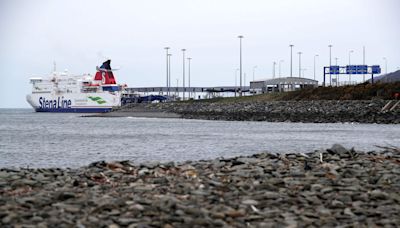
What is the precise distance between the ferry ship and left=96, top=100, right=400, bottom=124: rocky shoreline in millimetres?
29170

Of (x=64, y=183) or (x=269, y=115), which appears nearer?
(x=64, y=183)

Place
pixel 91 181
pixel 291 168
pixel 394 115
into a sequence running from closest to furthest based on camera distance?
1. pixel 91 181
2. pixel 291 168
3. pixel 394 115

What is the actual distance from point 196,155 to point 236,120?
139 feet

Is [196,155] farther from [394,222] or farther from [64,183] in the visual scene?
[394,222]

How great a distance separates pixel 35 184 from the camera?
36.8ft

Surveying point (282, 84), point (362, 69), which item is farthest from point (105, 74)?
point (362, 69)

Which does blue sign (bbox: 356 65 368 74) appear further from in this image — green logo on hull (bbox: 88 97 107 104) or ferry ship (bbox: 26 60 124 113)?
green logo on hull (bbox: 88 97 107 104)

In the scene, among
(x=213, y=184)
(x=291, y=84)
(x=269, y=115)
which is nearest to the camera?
(x=213, y=184)

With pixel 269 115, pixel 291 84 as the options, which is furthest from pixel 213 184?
pixel 291 84

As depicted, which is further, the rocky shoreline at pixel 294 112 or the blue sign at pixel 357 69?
the blue sign at pixel 357 69

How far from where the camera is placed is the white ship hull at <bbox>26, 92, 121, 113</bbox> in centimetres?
11344

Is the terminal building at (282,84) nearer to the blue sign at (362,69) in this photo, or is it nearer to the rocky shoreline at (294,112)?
the blue sign at (362,69)

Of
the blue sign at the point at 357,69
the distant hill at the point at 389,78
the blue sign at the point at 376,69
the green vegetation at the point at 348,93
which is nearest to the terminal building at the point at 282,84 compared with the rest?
the blue sign at the point at 357,69

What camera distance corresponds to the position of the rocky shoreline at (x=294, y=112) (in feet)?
174
